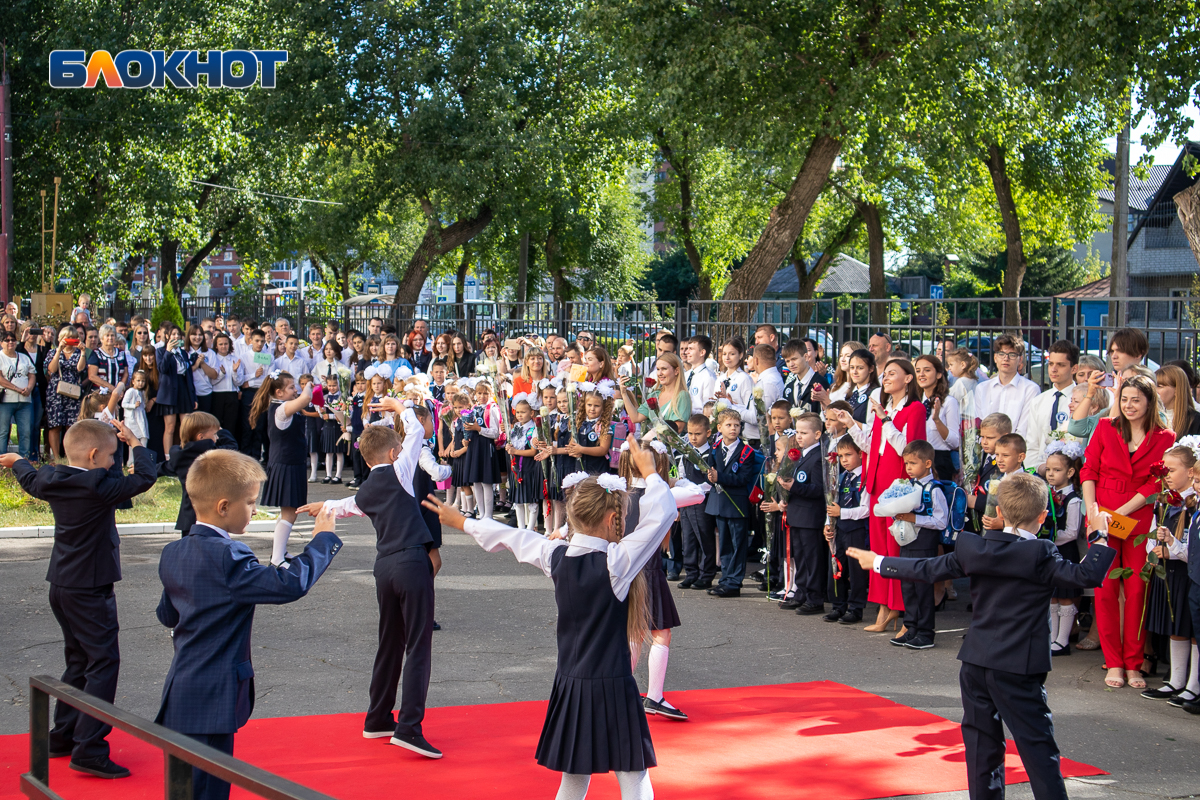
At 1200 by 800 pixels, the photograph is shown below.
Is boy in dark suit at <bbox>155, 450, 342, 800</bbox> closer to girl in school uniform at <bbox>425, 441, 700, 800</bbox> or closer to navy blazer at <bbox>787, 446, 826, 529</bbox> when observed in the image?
girl in school uniform at <bbox>425, 441, 700, 800</bbox>

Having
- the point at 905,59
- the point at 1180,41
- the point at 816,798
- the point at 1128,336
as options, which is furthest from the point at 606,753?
the point at 905,59

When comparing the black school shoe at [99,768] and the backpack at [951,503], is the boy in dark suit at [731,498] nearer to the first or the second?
the backpack at [951,503]

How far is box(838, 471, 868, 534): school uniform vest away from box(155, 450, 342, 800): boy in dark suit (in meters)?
5.15

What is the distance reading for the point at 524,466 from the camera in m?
11.2

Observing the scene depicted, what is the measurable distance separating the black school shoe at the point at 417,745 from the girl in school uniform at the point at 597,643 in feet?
4.17

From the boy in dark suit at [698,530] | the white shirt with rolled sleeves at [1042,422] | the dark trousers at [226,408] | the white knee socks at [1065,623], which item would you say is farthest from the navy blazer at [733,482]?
the dark trousers at [226,408]

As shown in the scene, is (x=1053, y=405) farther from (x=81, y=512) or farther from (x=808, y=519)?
(x=81, y=512)

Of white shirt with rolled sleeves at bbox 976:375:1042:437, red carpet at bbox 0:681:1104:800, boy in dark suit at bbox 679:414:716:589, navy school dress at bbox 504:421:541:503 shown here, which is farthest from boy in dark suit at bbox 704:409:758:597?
red carpet at bbox 0:681:1104:800

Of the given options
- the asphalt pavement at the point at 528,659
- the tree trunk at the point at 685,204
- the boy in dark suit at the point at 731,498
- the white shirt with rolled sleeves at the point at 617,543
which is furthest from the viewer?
the tree trunk at the point at 685,204

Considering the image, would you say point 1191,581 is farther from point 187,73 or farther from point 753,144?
point 187,73

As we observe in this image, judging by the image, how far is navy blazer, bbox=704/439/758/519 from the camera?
30.1 feet

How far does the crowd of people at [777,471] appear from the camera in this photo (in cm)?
557

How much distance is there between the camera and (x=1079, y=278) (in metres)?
57.8
